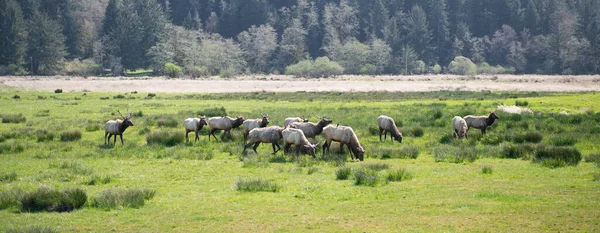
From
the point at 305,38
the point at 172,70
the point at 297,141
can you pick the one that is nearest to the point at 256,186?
the point at 297,141

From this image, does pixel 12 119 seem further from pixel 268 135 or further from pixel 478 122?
pixel 478 122

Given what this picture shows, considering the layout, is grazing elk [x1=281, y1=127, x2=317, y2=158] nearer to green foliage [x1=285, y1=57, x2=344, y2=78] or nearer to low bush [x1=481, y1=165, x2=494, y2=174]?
low bush [x1=481, y1=165, x2=494, y2=174]

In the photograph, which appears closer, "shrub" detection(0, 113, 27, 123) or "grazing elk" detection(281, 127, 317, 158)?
"grazing elk" detection(281, 127, 317, 158)

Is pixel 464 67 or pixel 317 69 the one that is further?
pixel 464 67

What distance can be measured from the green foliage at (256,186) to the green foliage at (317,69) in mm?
123867

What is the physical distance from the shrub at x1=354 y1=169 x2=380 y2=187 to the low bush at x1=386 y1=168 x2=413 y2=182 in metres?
0.41

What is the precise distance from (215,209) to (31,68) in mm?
134451

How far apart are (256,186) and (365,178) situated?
3.27 metres

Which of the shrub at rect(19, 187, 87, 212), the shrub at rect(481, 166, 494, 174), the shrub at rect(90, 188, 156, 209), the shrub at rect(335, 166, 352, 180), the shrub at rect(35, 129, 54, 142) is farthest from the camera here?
the shrub at rect(35, 129, 54, 142)

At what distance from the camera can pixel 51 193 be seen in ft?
49.3

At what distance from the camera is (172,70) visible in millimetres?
132750

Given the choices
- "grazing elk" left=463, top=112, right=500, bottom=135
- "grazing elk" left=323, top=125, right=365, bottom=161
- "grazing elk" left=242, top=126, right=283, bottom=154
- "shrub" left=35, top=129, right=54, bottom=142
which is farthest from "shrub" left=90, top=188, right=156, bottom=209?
"grazing elk" left=463, top=112, right=500, bottom=135

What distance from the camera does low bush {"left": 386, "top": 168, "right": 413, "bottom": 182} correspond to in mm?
18562

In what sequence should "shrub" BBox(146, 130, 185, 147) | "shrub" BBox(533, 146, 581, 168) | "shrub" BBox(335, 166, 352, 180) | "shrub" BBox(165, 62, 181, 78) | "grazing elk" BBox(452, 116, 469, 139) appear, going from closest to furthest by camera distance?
"shrub" BBox(335, 166, 352, 180) < "shrub" BBox(533, 146, 581, 168) < "shrub" BBox(146, 130, 185, 147) < "grazing elk" BBox(452, 116, 469, 139) < "shrub" BBox(165, 62, 181, 78)
